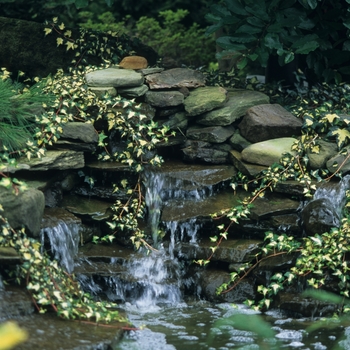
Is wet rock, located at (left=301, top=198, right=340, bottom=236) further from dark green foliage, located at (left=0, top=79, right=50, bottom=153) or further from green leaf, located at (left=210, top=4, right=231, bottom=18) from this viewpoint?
dark green foliage, located at (left=0, top=79, right=50, bottom=153)

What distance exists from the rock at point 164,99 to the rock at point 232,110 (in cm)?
30

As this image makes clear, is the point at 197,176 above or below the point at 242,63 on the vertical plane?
below

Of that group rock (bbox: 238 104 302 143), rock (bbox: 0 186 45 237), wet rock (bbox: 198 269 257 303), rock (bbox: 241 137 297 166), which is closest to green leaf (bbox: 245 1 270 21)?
rock (bbox: 238 104 302 143)

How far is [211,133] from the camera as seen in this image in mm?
6781

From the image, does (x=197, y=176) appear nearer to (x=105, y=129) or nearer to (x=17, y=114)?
(x=105, y=129)

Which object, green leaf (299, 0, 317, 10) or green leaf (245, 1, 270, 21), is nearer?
green leaf (299, 0, 317, 10)

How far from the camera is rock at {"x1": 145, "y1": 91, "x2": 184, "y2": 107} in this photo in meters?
6.95

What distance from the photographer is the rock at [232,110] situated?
22.4 feet

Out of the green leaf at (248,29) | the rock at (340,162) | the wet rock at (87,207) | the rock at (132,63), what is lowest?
the wet rock at (87,207)

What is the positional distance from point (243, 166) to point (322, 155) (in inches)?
31.3

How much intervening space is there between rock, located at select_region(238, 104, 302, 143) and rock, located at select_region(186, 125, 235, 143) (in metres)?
0.16

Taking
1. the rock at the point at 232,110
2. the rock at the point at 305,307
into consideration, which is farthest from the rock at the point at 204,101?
the rock at the point at 305,307

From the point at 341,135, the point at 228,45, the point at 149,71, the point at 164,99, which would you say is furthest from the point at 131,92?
the point at 341,135

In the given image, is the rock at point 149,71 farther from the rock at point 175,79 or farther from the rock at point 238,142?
the rock at point 238,142
